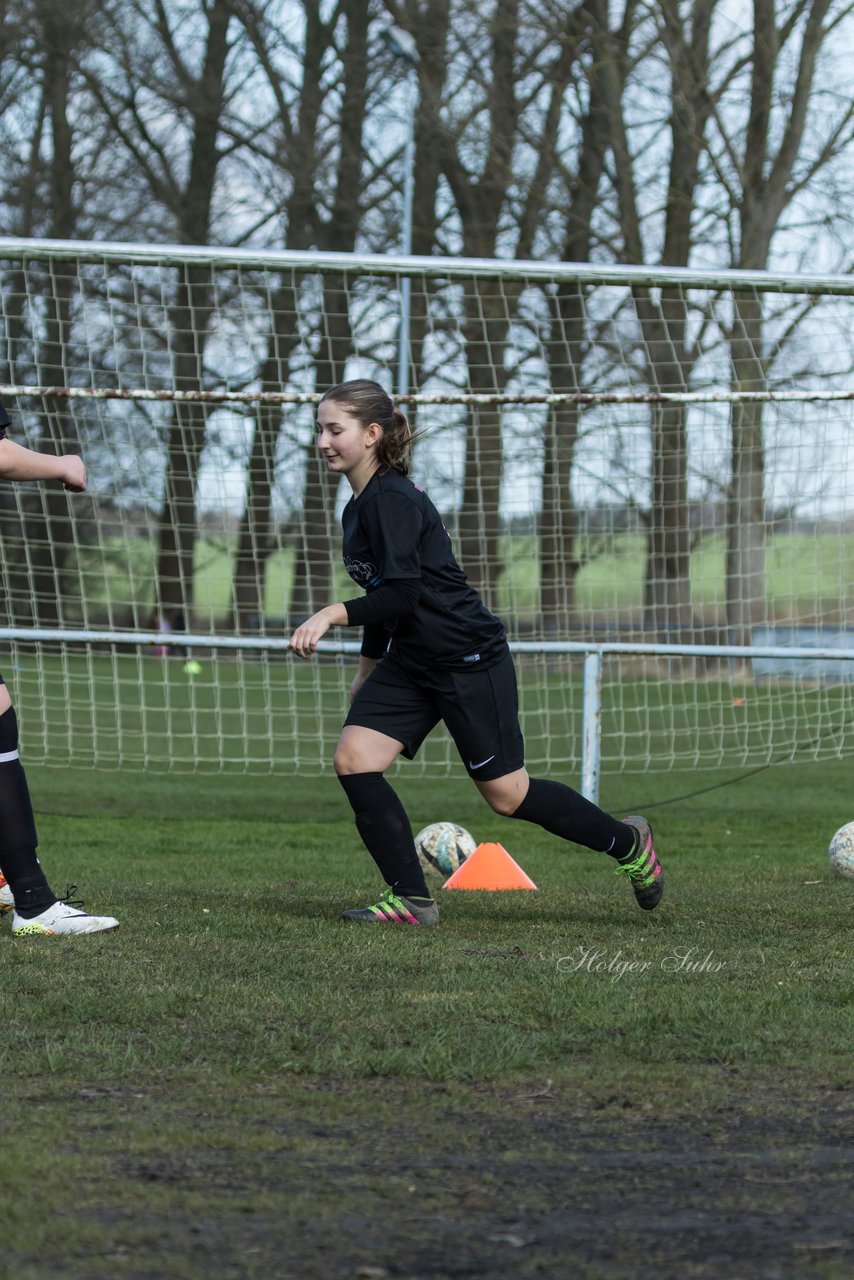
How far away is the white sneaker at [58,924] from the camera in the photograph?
16.2ft

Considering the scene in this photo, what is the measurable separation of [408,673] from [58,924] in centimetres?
138

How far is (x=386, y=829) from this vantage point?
529 cm

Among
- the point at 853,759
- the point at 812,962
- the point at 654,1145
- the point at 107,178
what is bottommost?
the point at 853,759

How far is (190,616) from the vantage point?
15.4m

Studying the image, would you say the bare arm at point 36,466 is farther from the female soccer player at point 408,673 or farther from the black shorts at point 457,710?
the black shorts at point 457,710

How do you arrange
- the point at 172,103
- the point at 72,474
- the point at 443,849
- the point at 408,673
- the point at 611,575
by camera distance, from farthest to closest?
the point at 172,103 → the point at 611,575 → the point at 443,849 → the point at 408,673 → the point at 72,474

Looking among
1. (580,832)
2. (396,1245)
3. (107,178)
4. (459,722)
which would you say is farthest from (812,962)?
(107,178)

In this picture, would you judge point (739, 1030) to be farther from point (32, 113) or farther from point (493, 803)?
point (32, 113)

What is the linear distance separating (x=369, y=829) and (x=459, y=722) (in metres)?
0.51

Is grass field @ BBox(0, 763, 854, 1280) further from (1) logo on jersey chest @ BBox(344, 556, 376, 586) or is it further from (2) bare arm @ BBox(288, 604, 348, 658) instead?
(1) logo on jersey chest @ BBox(344, 556, 376, 586)

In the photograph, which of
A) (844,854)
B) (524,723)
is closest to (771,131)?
(524,723)

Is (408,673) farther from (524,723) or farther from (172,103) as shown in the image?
(172,103)

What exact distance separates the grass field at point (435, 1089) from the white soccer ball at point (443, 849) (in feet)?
2.23

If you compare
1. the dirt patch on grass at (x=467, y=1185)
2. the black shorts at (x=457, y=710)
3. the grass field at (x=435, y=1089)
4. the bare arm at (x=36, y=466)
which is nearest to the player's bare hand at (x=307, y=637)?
the black shorts at (x=457, y=710)
